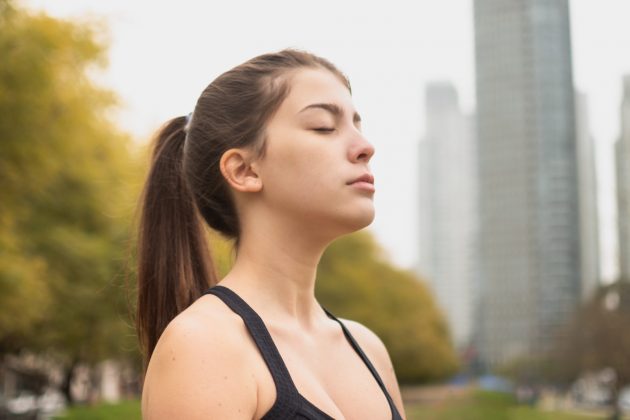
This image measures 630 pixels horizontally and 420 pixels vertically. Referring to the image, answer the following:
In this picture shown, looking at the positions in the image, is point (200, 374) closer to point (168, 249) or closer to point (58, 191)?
point (168, 249)

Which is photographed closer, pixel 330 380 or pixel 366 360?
pixel 330 380

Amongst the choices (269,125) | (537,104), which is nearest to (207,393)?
(269,125)

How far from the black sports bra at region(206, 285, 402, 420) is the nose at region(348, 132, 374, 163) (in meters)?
0.38

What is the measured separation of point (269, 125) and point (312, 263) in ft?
1.03

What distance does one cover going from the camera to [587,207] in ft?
255

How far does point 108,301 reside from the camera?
22062 mm

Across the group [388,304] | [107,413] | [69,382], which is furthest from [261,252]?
[388,304]

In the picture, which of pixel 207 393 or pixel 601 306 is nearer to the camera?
pixel 207 393

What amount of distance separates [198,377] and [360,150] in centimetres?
60

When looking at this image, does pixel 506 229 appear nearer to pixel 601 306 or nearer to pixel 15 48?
pixel 601 306

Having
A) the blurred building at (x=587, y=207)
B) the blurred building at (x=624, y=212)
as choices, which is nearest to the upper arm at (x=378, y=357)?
the blurred building at (x=624, y=212)

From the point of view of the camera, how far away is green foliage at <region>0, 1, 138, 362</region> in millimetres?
12406

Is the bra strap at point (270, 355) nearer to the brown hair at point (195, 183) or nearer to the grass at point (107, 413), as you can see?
the brown hair at point (195, 183)

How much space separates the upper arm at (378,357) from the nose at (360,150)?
0.54 m
